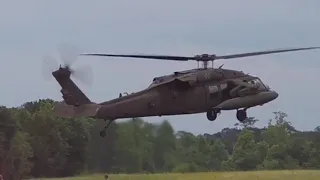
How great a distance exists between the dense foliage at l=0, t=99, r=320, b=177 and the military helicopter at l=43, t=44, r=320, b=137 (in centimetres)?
376

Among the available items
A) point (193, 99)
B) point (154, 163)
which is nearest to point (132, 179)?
point (154, 163)

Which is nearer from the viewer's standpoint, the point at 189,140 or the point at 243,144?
the point at 189,140

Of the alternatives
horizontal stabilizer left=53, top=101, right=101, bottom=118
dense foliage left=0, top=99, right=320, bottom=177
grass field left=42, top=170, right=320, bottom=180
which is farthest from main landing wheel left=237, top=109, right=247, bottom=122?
horizontal stabilizer left=53, top=101, right=101, bottom=118

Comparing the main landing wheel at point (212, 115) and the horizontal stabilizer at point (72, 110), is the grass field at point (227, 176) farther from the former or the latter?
the horizontal stabilizer at point (72, 110)

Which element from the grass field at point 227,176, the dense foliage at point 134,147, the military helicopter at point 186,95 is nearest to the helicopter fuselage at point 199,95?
the military helicopter at point 186,95

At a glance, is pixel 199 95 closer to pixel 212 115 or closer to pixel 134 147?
pixel 212 115

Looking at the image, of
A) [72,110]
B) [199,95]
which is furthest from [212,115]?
[72,110]

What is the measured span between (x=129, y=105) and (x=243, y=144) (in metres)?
29.0

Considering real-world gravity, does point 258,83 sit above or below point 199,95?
above

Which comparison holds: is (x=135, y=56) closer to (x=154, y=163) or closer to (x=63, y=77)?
(x=63, y=77)

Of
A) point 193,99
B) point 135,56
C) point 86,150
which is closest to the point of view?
point 135,56

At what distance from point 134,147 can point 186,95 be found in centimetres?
737

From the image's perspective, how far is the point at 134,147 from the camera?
51000 mm

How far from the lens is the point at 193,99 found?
1763 inches
